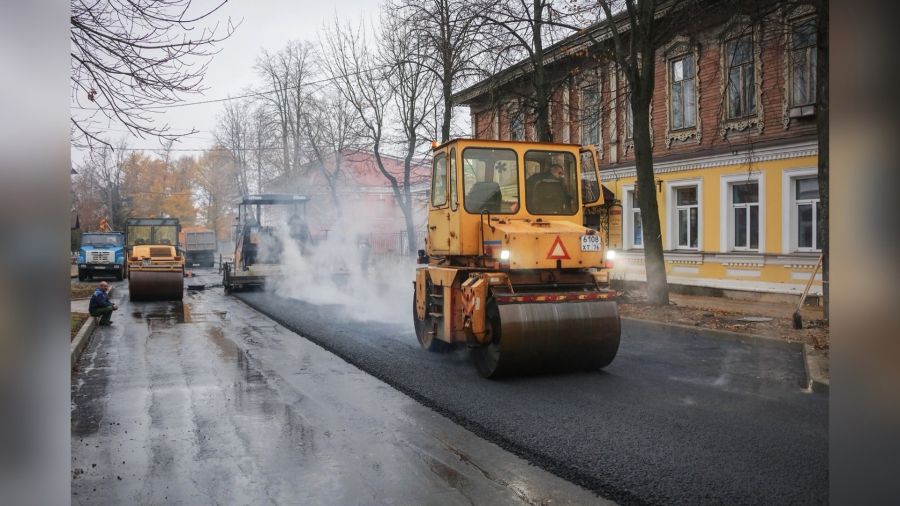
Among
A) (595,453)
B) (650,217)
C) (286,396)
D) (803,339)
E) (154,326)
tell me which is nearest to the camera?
(595,453)

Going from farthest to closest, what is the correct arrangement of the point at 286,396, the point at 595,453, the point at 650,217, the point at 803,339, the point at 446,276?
the point at 650,217 → the point at 803,339 → the point at 446,276 → the point at 286,396 → the point at 595,453

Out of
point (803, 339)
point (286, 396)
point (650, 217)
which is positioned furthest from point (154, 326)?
point (803, 339)

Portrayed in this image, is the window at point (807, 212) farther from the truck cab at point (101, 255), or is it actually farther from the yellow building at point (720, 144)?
the truck cab at point (101, 255)

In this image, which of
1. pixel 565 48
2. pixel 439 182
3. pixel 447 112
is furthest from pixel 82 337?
pixel 447 112

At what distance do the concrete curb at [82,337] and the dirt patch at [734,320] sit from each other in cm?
1031

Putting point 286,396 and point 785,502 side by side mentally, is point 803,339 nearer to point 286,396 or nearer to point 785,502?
point 785,502

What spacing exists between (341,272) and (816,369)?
16485 mm

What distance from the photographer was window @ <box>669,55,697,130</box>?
821 inches

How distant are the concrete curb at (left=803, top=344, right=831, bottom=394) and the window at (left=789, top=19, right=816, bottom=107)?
9782 millimetres

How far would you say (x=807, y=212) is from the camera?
1745 centimetres

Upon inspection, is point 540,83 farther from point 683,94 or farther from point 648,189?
point 683,94

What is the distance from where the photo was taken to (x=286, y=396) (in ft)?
26.2
